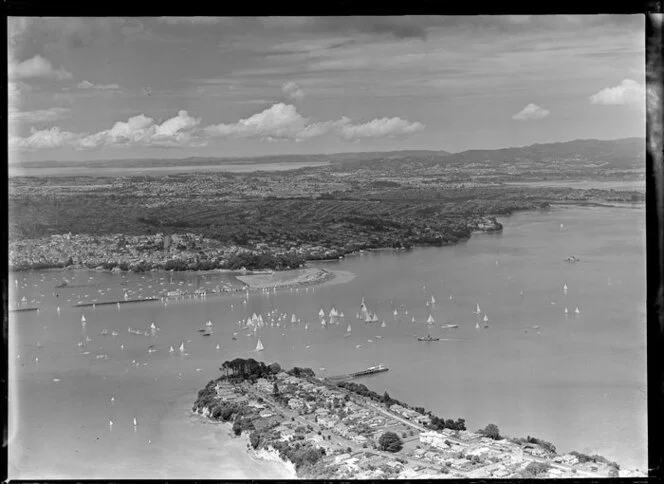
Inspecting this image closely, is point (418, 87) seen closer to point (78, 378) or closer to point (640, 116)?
point (640, 116)

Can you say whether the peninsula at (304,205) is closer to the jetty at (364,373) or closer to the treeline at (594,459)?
the jetty at (364,373)

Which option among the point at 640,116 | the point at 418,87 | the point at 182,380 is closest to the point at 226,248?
the point at 182,380

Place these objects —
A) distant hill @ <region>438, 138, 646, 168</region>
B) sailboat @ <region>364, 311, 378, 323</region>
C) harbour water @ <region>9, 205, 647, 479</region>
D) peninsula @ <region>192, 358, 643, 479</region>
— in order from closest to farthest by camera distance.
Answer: peninsula @ <region>192, 358, 643, 479</region>, harbour water @ <region>9, 205, 647, 479</region>, distant hill @ <region>438, 138, 646, 168</region>, sailboat @ <region>364, 311, 378, 323</region>

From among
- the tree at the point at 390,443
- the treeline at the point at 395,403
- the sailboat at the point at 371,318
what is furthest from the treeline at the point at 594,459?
the sailboat at the point at 371,318

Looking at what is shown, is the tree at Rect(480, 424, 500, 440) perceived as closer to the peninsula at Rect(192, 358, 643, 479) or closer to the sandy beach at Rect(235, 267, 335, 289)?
the peninsula at Rect(192, 358, 643, 479)

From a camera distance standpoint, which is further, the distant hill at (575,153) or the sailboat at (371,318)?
the sailboat at (371,318)

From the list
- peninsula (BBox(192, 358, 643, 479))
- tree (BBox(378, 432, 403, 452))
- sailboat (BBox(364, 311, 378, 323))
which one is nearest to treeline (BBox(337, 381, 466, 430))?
peninsula (BBox(192, 358, 643, 479))
